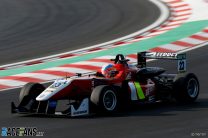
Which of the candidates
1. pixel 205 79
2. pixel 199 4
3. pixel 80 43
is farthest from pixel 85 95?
pixel 199 4

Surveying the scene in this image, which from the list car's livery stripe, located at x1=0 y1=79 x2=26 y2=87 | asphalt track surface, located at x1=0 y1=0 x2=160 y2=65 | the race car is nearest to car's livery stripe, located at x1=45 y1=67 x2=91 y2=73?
car's livery stripe, located at x1=0 y1=79 x2=26 y2=87

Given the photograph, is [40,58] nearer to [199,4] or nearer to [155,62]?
[155,62]

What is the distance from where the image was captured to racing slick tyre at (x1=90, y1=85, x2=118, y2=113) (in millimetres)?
12352

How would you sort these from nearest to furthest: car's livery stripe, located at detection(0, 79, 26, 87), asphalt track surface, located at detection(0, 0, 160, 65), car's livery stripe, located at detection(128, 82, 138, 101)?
car's livery stripe, located at detection(128, 82, 138, 101), car's livery stripe, located at detection(0, 79, 26, 87), asphalt track surface, located at detection(0, 0, 160, 65)

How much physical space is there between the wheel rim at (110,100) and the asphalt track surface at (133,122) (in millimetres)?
215

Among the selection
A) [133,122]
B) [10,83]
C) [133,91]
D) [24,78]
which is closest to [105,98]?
[133,91]

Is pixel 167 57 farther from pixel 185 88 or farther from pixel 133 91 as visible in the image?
pixel 133 91

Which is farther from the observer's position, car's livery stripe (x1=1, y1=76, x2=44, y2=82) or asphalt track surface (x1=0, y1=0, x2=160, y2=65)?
asphalt track surface (x1=0, y1=0, x2=160, y2=65)

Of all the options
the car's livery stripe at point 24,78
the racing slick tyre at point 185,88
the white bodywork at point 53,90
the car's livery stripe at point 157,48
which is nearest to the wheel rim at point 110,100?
the white bodywork at point 53,90

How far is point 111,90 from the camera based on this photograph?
12617mm

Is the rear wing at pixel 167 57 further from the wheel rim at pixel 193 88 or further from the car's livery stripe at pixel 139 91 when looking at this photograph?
the car's livery stripe at pixel 139 91

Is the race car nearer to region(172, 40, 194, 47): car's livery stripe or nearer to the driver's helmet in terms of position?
the driver's helmet

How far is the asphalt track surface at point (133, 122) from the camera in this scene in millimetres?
10797

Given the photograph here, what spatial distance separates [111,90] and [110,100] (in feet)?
0.66
